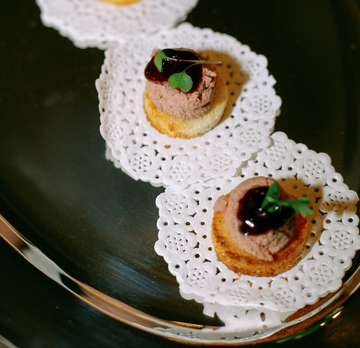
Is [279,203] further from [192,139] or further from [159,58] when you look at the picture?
[159,58]

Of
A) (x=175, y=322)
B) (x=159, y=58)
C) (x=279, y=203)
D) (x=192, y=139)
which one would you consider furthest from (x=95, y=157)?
(x=279, y=203)

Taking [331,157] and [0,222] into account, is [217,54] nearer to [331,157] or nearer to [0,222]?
[331,157]

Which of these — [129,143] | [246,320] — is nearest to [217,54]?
[129,143]

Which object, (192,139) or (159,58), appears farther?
(192,139)

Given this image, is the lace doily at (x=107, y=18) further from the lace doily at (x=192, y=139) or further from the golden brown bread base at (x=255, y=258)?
the golden brown bread base at (x=255, y=258)

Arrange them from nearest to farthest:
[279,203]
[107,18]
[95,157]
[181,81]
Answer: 1. [279,203]
2. [181,81]
3. [95,157]
4. [107,18]

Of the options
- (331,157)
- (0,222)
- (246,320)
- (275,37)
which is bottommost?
(0,222)
